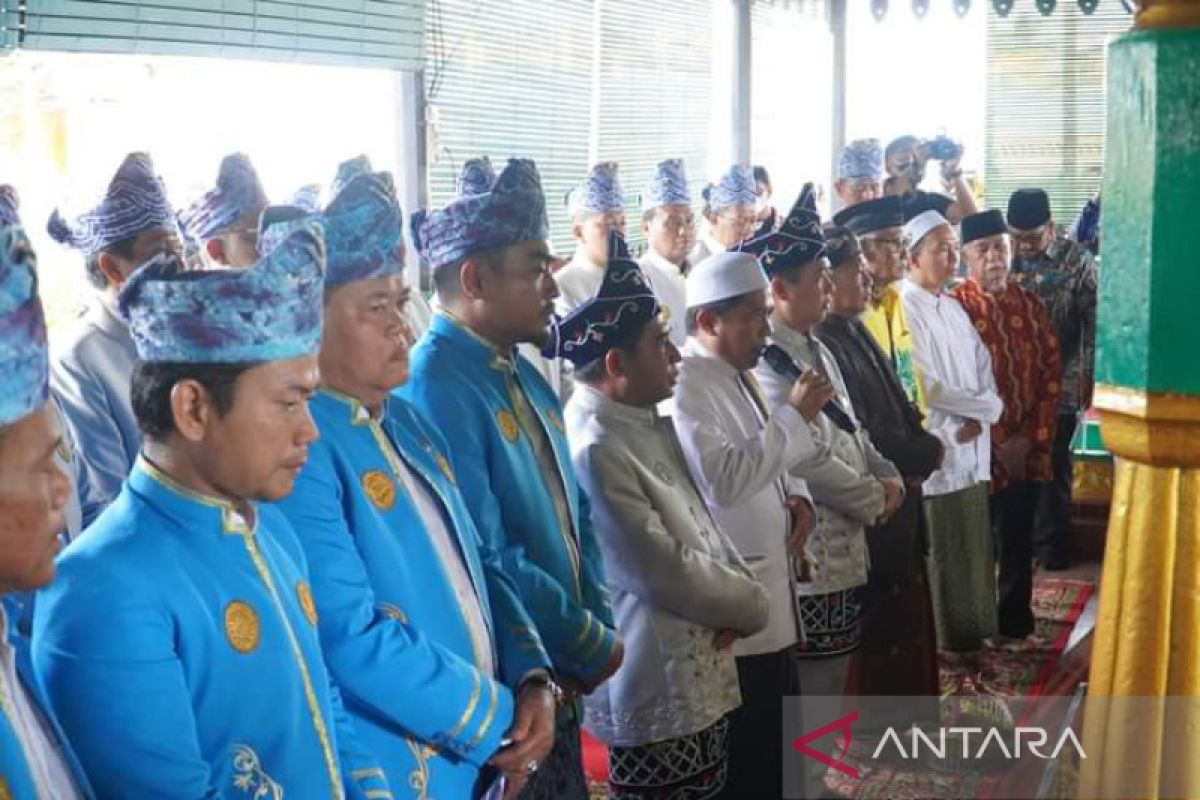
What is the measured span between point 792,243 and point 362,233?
1922 mm

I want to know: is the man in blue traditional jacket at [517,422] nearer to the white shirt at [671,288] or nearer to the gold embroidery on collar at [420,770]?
the gold embroidery on collar at [420,770]

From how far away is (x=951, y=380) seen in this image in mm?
4898

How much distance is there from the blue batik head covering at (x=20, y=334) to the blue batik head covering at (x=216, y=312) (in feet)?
0.83

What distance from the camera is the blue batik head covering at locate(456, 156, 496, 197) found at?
276 cm

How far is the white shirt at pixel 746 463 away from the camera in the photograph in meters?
3.27

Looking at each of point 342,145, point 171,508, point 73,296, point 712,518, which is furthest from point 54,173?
point 171,508

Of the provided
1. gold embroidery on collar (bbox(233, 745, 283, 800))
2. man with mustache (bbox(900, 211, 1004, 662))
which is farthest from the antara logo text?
gold embroidery on collar (bbox(233, 745, 283, 800))

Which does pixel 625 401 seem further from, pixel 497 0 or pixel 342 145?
pixel 497 0

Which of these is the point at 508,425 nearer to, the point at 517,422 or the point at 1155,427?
the point at 517,422

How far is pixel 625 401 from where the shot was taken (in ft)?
9.79

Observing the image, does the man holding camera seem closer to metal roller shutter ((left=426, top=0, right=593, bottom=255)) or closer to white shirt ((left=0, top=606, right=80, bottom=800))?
metal roller shutter ((left=426, top=0, right=593, bottom=255))

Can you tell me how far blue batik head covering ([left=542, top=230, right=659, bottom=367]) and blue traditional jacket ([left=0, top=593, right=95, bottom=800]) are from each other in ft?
5.34

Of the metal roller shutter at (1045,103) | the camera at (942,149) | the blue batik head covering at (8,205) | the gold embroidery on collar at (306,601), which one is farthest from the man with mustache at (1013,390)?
the metal roller shutter at (1045,103)

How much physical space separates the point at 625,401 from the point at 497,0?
3.28 metres
